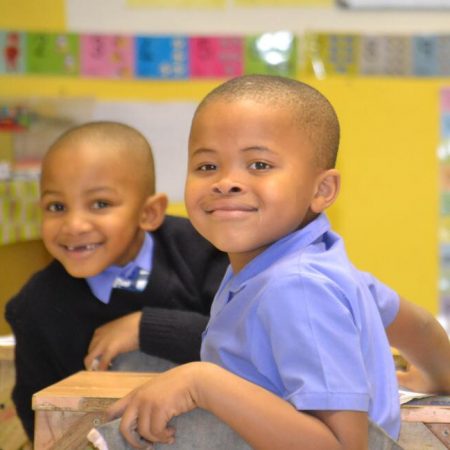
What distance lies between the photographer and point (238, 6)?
301 centimetres

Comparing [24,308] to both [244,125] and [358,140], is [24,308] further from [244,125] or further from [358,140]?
[358,140]

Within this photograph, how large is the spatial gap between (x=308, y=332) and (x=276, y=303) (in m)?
0.05

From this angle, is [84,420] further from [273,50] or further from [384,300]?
[273,50]

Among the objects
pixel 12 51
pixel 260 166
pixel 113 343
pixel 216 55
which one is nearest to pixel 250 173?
pixel 260 166

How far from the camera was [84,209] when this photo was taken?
5.04ft

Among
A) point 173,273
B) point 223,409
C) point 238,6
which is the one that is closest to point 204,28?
point 238,6

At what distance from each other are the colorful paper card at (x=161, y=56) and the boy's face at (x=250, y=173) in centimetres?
205

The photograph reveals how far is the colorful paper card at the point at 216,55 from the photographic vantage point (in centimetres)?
300

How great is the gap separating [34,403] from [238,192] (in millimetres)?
317

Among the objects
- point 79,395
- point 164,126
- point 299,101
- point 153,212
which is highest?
point 299,101

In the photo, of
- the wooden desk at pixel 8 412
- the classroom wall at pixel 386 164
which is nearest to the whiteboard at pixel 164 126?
the classroom wall at pixel 386 164

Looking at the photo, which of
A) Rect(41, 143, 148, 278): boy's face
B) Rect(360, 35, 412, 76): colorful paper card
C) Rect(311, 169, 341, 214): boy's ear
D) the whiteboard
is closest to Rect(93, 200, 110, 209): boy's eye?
Rect(41, 143, 148, 278): boy's face

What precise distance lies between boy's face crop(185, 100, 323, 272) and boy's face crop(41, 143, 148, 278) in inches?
21.8

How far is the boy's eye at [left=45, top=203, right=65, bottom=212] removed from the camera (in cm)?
155
